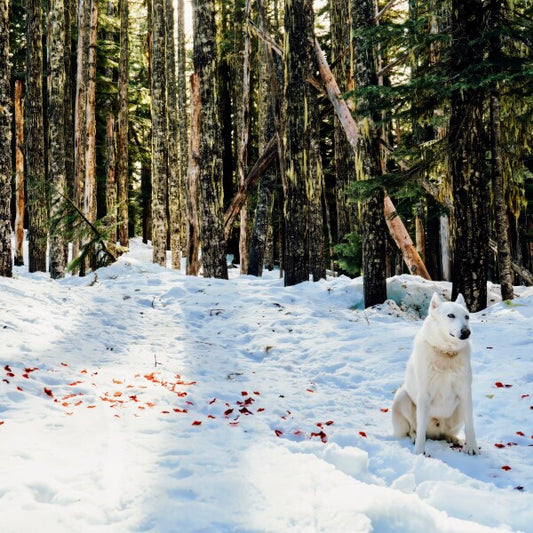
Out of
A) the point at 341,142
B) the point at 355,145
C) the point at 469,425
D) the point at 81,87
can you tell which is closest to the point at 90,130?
the point at 81,87

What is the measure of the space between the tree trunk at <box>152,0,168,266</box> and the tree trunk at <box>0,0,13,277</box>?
29.3 feet

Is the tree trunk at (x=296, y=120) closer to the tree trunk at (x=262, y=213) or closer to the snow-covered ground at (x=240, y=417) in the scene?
the snow-covered ground at (x=240, y=417)

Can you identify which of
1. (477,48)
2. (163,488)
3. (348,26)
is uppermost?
(348,26)

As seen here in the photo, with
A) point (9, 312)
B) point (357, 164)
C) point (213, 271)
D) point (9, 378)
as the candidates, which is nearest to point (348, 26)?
point (357, 164)

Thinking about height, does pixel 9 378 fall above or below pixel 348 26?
below

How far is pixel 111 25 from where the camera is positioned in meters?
24.6

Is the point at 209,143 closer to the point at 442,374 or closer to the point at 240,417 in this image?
the point at 240,417

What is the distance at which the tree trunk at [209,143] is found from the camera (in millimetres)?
11758

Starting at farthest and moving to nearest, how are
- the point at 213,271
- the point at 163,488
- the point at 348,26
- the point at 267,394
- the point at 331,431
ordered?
the point at 348,26 < the point at 213,271 < the point at 267,394 < the point at 331,431 < the point at 163,488

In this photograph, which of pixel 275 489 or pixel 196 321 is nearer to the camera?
pixel 275 489

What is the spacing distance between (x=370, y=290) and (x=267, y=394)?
14.2 feet

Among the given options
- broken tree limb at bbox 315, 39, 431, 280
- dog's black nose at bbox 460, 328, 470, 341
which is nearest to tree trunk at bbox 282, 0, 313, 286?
broken tree limb at bbox 315, 39, 431, 280

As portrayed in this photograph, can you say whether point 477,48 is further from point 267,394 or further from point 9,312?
point 9,312

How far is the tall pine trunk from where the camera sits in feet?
30.4
